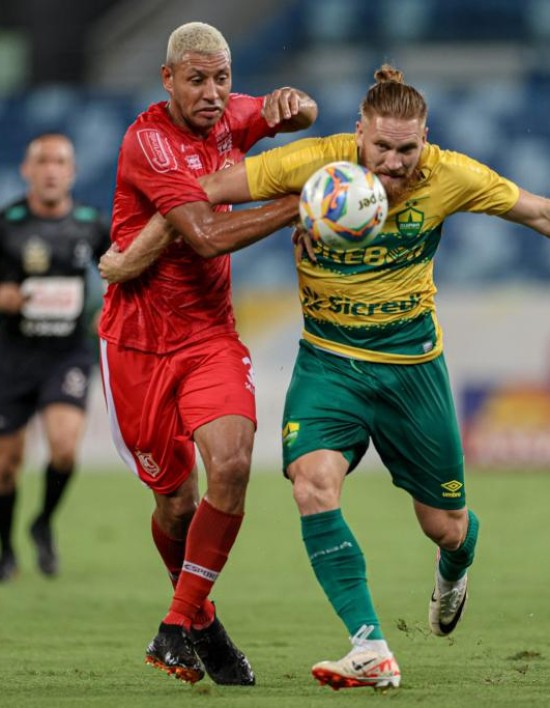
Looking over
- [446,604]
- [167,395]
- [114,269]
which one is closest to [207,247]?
[114,269]

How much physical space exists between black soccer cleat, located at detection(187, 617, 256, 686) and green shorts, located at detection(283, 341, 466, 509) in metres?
0.77

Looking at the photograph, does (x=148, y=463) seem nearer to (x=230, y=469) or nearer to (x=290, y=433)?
(x=230, y=469)

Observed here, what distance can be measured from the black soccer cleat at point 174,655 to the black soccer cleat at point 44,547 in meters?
3.87

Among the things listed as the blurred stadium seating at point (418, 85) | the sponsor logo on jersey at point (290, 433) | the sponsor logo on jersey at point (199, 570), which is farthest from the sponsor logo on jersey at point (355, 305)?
the blurred stadium seating at point (418, 85)

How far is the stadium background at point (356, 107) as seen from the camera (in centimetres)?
1515

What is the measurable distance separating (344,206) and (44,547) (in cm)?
503

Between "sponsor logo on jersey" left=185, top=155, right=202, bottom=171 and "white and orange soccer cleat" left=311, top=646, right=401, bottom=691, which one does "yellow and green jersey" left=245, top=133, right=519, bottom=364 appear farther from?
"white and orange soccer cleat" left=311, top=646, right=401, bottom=691

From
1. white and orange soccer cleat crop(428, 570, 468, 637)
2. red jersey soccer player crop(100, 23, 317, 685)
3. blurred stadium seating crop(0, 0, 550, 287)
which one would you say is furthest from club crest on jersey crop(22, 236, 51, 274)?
blurred stadium seating crop(0, 0, 550, 287)

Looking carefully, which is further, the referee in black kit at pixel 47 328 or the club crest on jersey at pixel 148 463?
the referee in black kit at pixel 47 328

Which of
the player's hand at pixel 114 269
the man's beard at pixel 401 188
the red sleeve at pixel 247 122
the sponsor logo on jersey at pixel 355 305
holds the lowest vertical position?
the sponsor logo on jersey at pixel 355 305

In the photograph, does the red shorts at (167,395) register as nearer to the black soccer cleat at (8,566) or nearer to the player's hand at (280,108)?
the player's hand at (280,108)

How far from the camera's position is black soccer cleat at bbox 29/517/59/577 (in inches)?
396

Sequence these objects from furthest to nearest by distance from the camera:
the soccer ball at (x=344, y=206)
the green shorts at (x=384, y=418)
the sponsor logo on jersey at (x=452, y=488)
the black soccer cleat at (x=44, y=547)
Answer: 1. the black soccer cleat at (x=44, y=547)
2. the sponsor logo on jersey at (x=452, y=488)
3. the green shorts at (x=384, y=418)
4. the soccer ball at (x=344, y=206)

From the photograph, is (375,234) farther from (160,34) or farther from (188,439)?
(160,34)
